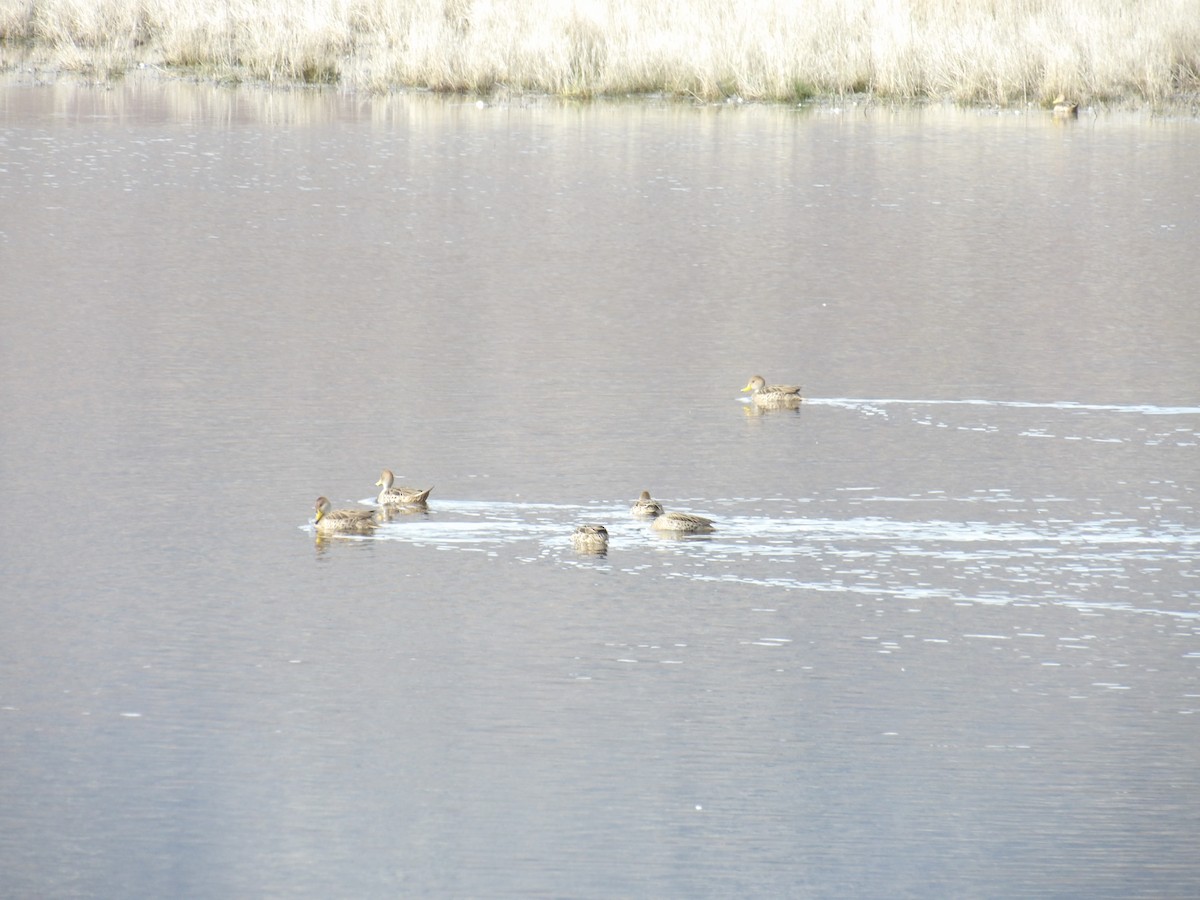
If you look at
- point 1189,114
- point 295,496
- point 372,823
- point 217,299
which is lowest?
point 372,823

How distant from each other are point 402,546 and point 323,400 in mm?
2998

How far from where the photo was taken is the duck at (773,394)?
11.7m

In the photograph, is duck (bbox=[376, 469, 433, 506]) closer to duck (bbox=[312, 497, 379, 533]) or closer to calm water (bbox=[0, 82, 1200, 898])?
calm water (bbox=[0, 82, 1200, 898])

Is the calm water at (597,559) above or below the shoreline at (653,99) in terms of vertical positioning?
below

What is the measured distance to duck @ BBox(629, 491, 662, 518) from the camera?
906cm

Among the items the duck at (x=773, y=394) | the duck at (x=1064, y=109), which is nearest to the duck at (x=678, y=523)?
the duck at (x=773, y=394)

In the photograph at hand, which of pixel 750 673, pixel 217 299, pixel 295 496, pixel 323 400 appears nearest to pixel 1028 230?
pixel 217 299

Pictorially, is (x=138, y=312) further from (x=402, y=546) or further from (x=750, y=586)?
(x=750, y=586)

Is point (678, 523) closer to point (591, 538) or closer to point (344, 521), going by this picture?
point (591, 538)

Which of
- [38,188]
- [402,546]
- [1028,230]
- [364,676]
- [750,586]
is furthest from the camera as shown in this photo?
[38,188]

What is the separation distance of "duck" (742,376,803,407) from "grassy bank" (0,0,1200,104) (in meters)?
17.3

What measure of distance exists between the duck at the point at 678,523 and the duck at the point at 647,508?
0.05 meters

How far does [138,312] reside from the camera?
1452 centimetres

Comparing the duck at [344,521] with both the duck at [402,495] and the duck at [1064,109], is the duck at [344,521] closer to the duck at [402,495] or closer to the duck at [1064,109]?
the duck at [402,495]
